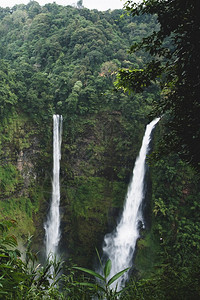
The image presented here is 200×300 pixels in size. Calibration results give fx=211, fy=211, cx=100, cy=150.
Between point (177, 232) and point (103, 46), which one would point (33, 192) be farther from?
point (103, 46)

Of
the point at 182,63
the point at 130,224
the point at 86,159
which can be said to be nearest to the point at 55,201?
the point at 86,159

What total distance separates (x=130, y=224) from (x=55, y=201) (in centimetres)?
501

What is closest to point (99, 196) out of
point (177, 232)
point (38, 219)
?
point (38, 219)

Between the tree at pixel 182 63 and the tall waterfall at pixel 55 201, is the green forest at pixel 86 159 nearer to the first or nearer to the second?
the tall waterfall at pixel 55 201

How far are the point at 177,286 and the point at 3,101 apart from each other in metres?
13.1

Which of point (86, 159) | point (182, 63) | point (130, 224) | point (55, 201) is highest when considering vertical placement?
point (182, 63)

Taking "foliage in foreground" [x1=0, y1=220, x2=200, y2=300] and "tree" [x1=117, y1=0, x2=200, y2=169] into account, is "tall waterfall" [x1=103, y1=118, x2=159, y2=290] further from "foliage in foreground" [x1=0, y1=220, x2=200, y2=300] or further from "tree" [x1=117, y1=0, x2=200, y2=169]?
"foliage in foreground" [x1=0, y1=220, x2=200, y2=300]

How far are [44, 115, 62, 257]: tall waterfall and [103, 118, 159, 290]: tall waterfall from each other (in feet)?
10.4

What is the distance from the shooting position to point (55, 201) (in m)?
13.7

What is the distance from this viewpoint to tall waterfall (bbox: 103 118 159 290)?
38.0 feet

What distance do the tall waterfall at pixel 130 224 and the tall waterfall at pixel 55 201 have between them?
3.16 m

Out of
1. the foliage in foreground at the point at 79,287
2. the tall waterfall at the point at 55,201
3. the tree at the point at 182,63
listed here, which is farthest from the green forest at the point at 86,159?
the foliage in foreground at the point at 79,287

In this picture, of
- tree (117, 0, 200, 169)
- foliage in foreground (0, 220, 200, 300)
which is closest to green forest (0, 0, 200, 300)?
tree (117, 0, 200, 169)

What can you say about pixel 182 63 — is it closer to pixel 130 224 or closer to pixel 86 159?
pixel 130 224
